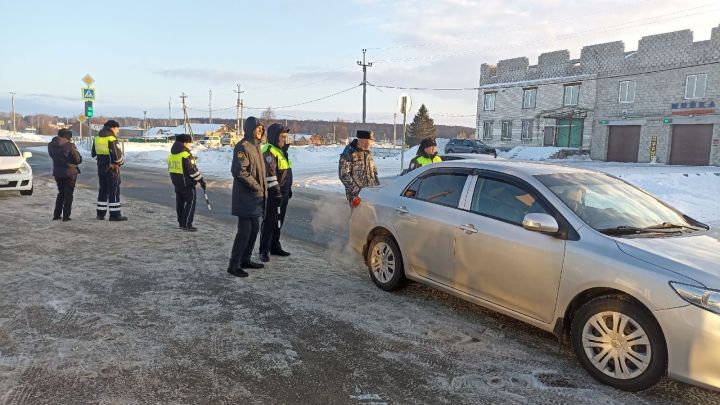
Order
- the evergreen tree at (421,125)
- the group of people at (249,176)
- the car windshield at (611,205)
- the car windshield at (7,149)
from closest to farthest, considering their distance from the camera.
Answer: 1. the car windshield at (611,205)
2. the group of people at (249,176)
3. the car windshield at (7,149)
4. the evergreen tree at (421,125)

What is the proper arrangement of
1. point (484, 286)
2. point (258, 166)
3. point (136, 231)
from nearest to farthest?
1. point (484, 286)
2. point (258, 166)
3. point (136, 231)

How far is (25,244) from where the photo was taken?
7.40 m

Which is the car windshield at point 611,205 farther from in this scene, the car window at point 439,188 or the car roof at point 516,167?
the car window at point 439,188

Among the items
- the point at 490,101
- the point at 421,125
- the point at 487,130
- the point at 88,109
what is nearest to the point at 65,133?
the point at 88,109

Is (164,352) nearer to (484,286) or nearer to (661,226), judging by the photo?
(484,286)

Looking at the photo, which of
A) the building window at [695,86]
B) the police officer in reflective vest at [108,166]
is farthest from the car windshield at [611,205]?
the building window at [695,86]

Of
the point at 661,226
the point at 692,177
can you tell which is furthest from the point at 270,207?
the point at 692,177

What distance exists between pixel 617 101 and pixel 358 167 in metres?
34.8

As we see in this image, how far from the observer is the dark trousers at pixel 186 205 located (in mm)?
8758

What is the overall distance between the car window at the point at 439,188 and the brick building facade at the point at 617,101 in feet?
105

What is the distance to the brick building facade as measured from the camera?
3095cm

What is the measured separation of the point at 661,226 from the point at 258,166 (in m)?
4.14

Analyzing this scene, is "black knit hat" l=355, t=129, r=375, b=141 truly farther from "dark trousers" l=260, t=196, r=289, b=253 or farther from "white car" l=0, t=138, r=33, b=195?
"white car" l=0, t=138, r=33, b=195

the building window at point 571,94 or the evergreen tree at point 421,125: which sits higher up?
the building window at point 571,94
